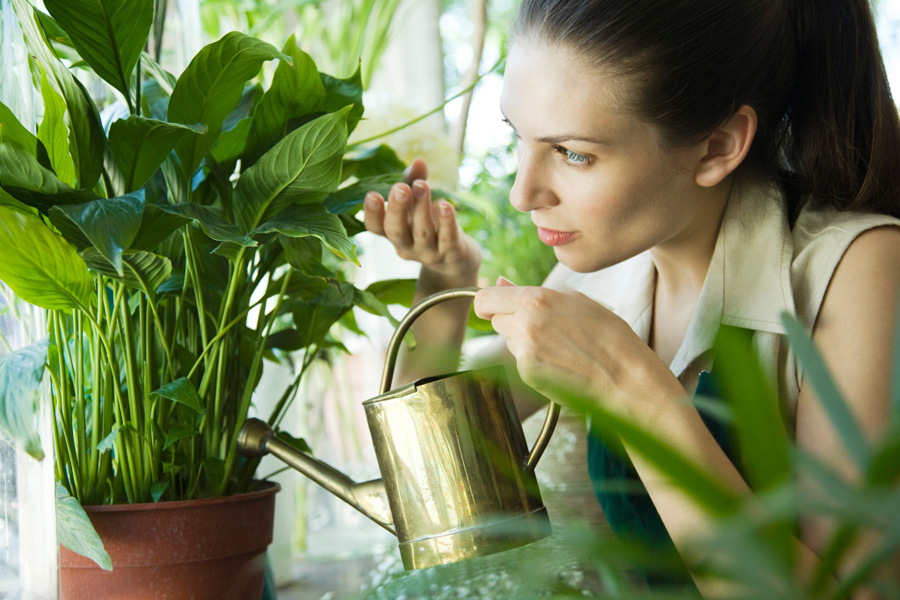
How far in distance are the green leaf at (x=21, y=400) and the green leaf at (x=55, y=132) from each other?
14cm

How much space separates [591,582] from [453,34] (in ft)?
7.08

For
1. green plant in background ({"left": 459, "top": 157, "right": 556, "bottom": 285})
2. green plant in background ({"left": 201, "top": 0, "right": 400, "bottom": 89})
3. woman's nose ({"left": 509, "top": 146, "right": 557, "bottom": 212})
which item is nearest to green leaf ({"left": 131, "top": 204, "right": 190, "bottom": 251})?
woman's nose ({"left": 509, "top": 146, "right": 557, "bottom": 212})

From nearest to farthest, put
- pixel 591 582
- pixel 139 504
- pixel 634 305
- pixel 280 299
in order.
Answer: pixel 139 504
pixel 280 299
pixel 591 582
pixel 634 305

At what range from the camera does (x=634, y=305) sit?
1.02m

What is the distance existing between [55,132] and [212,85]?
4.7 inches

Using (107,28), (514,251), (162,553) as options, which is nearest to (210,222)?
(107,28)

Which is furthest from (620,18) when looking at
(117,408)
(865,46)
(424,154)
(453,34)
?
(453,34)

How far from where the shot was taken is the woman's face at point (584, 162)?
69 centimetres

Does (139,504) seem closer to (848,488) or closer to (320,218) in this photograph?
(320,218)

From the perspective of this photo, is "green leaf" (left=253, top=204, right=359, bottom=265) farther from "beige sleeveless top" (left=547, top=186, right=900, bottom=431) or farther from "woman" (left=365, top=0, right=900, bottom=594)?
"beige sleeveless top" (left=547, top=186, right=900, bottom=431)

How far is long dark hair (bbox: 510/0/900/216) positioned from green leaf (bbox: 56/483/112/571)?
58cm

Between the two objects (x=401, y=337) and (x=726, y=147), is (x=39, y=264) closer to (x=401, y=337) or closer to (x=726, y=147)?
(x=401, y=337)

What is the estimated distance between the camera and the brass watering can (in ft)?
1.81

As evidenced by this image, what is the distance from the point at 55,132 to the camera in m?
0.55
